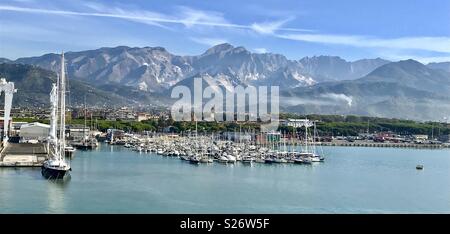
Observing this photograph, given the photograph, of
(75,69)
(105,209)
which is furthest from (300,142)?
(75,69)

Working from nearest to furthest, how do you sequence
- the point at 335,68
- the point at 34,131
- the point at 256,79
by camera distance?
the point at 34,131 → the point at 256,79 → the point at 335,68

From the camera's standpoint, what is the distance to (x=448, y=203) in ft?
17.1

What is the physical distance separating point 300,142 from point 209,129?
2.80 metres

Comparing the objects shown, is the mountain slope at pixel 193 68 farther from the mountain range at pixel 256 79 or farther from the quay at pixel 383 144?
the quay at pixel 383 144

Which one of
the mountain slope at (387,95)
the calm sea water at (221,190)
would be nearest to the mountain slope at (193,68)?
the mountain slope at (387,95)

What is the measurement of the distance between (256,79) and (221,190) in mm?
55555

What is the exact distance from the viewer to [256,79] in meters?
60.9

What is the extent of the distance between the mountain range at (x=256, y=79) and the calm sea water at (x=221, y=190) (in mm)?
22370

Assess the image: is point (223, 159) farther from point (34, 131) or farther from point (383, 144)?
point (383, 144)

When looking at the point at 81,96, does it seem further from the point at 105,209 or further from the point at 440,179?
the point at 105,209

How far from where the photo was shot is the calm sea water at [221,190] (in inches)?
167

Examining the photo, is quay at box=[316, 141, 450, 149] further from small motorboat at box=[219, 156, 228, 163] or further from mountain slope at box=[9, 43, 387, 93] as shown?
mountain slope at box=[9, 43, 387, 93]

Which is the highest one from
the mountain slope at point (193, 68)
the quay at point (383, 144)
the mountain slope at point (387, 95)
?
the mountain slope at point (193, 68)

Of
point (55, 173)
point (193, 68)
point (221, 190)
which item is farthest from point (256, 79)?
point (221, 190)
